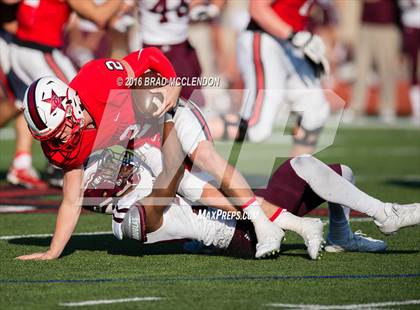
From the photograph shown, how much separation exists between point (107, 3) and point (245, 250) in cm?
390

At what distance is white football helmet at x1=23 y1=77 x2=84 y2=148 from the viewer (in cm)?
543

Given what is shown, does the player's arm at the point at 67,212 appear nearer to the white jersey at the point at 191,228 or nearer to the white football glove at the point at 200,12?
the white jersey at the point at 191,228

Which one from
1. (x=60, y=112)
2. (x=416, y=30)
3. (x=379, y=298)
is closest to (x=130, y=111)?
(x=60, y=112)

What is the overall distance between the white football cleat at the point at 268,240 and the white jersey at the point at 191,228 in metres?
0.21

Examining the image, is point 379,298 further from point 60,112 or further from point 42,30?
point 42,30

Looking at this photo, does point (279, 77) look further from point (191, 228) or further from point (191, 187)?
point (191, 228)

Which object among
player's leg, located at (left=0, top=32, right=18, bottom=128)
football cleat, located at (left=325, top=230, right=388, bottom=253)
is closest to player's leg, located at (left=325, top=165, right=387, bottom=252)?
football cleat, located at (left=325, top=230, right=388, bottom=253)

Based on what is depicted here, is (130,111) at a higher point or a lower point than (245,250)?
higher

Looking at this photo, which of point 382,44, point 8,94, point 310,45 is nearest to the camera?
point 310,45

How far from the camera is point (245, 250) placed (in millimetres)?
5895

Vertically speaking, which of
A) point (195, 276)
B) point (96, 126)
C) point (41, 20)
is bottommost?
point (41, 20)

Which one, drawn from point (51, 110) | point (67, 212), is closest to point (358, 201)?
point (67, 212)

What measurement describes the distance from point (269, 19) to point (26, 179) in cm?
244

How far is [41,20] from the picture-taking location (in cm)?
940
